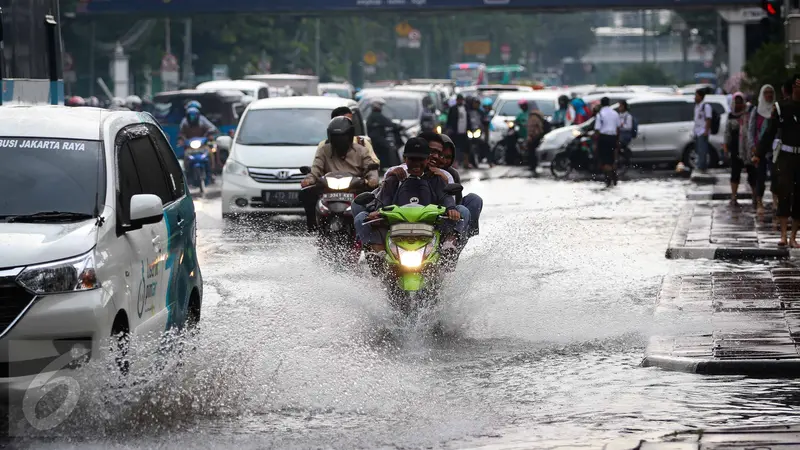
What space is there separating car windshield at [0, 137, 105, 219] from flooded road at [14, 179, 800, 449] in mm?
970

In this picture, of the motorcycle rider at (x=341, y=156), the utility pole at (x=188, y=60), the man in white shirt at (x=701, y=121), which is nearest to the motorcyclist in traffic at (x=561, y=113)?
the man in white shirt at (x=701, y=121)

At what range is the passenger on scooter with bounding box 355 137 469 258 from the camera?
11531mm

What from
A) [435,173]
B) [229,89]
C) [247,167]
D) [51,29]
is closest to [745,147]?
[247,167]

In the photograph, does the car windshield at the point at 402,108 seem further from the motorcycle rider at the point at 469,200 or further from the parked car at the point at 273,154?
the motorcycle rider at the point at 469,200

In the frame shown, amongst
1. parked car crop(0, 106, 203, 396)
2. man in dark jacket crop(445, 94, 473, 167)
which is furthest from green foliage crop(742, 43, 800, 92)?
parked car crop(0, 106, 203, 396)

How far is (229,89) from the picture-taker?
3666cm

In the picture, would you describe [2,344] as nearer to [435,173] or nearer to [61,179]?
[61,179]

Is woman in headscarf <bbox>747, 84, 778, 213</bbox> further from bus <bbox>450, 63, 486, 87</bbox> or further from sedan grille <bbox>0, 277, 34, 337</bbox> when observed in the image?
bus <bbox>450, 63, 486, 87</bbox>

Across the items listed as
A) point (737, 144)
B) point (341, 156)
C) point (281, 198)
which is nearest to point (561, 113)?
point (737, 144)

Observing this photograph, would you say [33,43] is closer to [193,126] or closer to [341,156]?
[341,156]

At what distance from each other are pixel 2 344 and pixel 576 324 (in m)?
5.27

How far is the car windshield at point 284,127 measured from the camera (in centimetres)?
2138

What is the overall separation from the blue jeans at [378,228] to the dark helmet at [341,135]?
3790 millimetres

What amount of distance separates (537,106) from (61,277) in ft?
108
